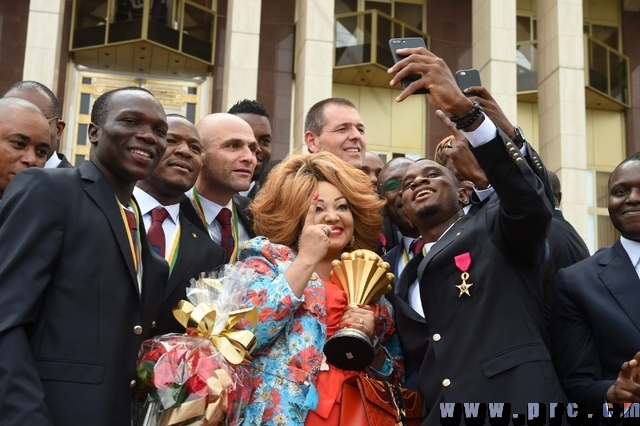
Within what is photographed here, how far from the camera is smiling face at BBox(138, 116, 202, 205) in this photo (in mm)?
5711

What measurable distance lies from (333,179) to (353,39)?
1940 centimetres

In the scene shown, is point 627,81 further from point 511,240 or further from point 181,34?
point 511,240

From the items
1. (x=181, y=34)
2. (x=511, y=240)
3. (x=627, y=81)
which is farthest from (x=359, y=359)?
(x=627, y=81)

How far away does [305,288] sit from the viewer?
191 inches

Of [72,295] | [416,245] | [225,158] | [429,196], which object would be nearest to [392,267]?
[416,245]

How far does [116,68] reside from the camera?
23.0m

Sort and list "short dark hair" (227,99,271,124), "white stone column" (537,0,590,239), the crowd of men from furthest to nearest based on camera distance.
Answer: "white stone column" (537,0,590,239), "short dark hair" (227,99,271,124), the crowd of men

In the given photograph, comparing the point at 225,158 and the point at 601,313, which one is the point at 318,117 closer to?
the point at 225,158

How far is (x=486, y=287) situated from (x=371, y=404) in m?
0.92

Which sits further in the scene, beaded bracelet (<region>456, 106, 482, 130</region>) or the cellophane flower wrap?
beaded bracelet (<region>456, 106, 482, 130</region>)

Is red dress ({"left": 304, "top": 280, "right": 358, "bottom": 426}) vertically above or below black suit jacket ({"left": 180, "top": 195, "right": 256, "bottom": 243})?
below

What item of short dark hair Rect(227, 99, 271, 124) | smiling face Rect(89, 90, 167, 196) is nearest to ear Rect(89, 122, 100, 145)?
smiling face Rect(89, 90, 167, 196)

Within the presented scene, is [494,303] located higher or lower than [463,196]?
lower

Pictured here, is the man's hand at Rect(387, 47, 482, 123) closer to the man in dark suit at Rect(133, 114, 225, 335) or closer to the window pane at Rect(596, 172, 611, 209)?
the man in dark suit at Rect(133, 114, 225, 335)
